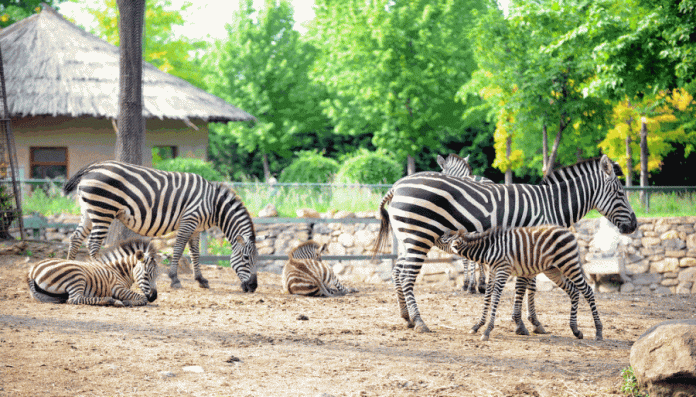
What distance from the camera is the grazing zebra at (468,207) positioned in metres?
7.23

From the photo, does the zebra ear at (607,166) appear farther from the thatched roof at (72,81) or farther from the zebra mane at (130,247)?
the thatched roof at (72,81)

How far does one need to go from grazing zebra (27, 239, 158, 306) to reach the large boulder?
5.81 metres

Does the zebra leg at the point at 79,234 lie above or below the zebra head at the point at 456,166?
below

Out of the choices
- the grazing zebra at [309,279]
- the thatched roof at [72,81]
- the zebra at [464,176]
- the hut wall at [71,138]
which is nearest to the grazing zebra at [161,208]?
the grazing zebra at [309,279]

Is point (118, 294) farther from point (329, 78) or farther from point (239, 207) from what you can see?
point (329, 78)

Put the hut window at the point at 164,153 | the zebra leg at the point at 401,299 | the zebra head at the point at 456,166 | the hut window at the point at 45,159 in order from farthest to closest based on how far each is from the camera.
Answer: the hut window at the point at 164,153 < the hut window at the point at 45,159 < the zebra head at the point at 456,166 < the zebra leg at the point at 401,299

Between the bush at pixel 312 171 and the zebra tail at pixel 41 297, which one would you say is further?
the bush at pixel 312 171

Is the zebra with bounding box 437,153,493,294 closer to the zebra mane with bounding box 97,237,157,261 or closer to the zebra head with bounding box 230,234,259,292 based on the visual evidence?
the zebra head with bounding box 230,234,259,292

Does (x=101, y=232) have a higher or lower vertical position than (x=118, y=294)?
higher

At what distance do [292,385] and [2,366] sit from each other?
7.21ft

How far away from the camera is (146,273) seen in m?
8.38

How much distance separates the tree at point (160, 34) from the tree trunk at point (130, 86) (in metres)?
15.8

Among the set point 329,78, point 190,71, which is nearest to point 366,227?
point 329,78

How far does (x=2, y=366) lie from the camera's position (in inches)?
193
